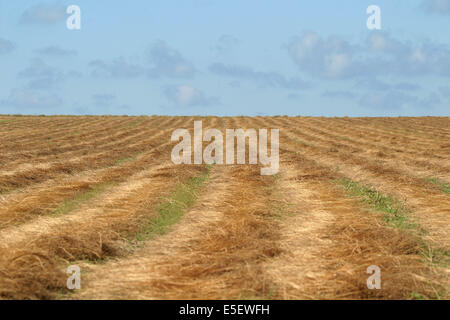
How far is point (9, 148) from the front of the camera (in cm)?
2117

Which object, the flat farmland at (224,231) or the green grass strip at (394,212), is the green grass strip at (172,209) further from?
the green grass strip at (394,212)

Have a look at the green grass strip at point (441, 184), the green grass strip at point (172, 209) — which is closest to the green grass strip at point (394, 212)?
the green grass strip at point (441, 184)

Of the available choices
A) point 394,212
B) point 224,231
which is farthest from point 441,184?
point 224,231

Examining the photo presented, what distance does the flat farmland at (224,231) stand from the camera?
545cm

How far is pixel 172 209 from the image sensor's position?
9.57 m

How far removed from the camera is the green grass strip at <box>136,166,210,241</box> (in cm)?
795

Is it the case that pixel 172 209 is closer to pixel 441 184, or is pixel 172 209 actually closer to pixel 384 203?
pixel 384 203

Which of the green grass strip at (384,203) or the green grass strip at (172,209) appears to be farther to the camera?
the green grass strip at (384,203)

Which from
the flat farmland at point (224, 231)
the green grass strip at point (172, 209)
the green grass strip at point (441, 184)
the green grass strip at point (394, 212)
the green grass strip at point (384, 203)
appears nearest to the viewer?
the flat farmland at point (224, 231)

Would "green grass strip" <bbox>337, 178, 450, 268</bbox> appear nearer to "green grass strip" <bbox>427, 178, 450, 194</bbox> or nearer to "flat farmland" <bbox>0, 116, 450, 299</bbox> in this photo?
"flat farmland" <bbox>0, 116, 450, 299</bbox>

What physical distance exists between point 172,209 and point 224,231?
228 cm

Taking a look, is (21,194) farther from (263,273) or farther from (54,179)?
(263,273)

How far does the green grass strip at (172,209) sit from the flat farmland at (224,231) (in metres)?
0.04

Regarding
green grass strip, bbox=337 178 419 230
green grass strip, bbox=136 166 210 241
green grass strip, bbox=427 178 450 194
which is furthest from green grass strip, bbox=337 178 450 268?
green grass strip, bbox=136 166 210 241
